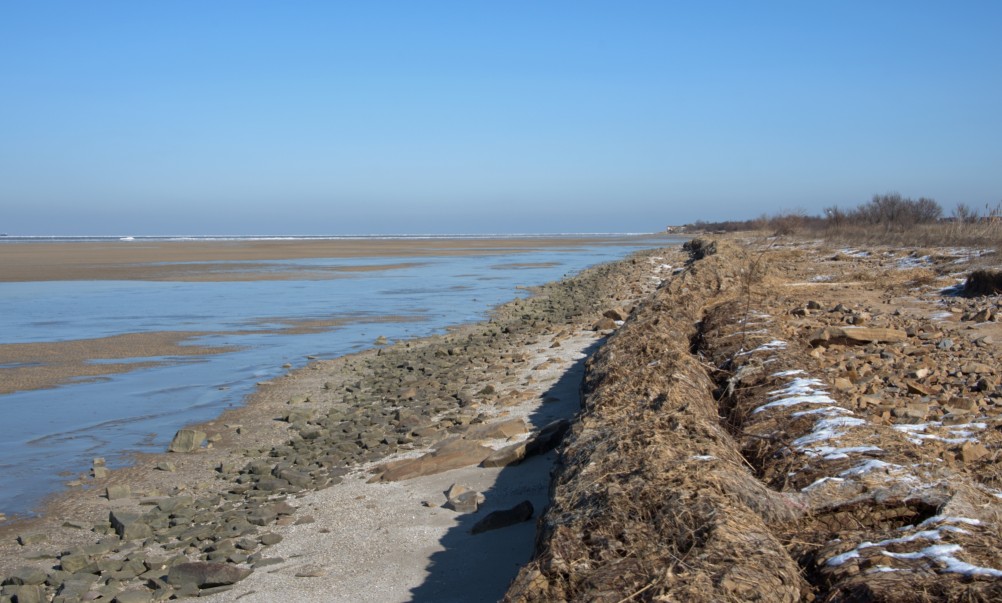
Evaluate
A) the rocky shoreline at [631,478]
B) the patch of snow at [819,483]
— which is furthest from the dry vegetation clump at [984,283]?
the patch of snow at [819,483]

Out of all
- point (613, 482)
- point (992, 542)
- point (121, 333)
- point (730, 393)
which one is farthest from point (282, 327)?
point (992, 542)

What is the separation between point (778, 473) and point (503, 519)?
5.70 ft

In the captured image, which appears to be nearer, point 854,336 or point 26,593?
point 26,593

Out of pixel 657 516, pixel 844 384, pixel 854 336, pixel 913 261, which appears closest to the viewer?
pixel 657 516

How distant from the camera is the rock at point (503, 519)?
5309 millimetres

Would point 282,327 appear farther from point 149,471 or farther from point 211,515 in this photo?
point 211,515

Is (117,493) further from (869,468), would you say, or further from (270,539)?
(869,468)

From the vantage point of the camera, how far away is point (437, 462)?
23.0ft

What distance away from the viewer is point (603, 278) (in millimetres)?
28922

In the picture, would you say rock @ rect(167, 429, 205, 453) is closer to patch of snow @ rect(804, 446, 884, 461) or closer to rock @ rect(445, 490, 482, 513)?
rock @ rect(445, 490, 482, 513)

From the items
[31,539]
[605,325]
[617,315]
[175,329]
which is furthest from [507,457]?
[175,329]

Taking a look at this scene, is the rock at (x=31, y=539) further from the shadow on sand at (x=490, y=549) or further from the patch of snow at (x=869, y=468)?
the patch of snow at (x=869, y=468)

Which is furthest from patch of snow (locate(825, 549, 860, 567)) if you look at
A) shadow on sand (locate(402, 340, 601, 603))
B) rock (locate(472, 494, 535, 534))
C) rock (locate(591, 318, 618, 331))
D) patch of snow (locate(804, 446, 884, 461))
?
rock (locate(591, 318, 618, 331))

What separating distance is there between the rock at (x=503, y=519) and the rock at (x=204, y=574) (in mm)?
1482
